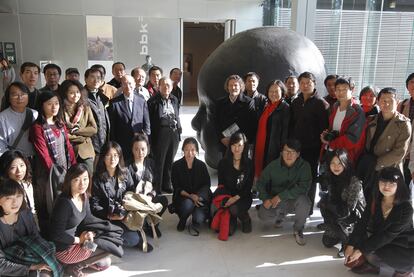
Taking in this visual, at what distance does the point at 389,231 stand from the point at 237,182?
1.38m

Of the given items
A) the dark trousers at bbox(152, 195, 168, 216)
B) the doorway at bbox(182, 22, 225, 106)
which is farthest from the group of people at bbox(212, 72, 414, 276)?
the doorway at bbox(182, 22, 225, 106)

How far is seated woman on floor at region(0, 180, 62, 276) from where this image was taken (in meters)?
2.48

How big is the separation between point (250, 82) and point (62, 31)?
9050mm

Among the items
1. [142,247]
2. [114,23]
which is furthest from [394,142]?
[114,23]

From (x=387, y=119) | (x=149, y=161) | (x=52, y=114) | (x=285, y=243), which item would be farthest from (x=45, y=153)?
(x=387, y=119)

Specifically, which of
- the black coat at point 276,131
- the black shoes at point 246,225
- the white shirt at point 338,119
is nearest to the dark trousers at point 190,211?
the black shoes at point 246,225

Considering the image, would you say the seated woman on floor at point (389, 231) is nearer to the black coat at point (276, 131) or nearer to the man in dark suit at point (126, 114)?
the black coat at point (276, 131)

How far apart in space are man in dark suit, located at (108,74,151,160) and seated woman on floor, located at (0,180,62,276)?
141 cm

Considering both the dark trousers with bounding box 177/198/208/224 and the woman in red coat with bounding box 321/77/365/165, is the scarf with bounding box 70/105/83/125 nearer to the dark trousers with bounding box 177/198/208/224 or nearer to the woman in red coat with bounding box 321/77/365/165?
the dark trousers with bounding box 177/198/208/224

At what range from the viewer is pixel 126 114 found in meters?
3.95

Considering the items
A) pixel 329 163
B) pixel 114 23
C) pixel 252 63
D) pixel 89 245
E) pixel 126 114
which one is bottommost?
pixel 89 245

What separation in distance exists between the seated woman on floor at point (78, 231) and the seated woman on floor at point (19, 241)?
4.5 inches

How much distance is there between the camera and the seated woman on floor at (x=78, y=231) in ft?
9.00

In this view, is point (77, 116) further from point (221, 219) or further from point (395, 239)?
point (395, 239)
